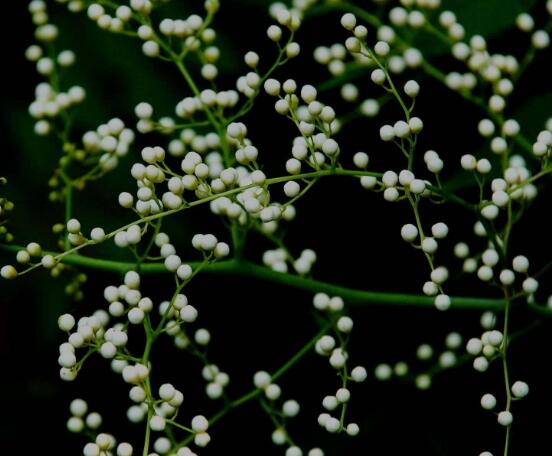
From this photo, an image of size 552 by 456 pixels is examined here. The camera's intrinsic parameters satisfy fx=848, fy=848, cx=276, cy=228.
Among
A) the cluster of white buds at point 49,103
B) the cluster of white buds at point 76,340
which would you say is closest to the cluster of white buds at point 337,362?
the cluster of white buds at point 76,340

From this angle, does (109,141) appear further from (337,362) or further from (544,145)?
(544,145)

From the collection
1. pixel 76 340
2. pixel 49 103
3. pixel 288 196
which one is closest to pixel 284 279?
pixel 288 196

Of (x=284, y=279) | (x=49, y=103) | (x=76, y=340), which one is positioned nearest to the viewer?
(x=76, y=340)

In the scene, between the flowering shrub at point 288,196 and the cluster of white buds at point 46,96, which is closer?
the flowering shrub at point 288,196

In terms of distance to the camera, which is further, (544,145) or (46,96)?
(46,96)

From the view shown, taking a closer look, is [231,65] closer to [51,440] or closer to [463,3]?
[463,3]

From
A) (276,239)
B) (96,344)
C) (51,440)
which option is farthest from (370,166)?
(51,440)

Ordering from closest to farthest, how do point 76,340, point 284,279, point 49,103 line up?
point 76,340, point 284,279, point 49,103

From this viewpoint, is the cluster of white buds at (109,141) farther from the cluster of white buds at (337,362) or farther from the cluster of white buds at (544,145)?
the cluster of white buds at (544,145)

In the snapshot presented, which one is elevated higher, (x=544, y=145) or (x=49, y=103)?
(x=544, y=145)
